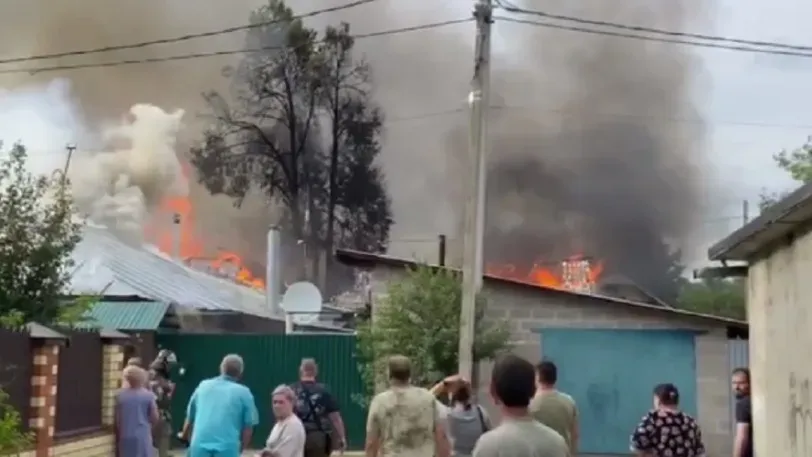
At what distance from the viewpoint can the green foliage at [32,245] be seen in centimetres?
1338

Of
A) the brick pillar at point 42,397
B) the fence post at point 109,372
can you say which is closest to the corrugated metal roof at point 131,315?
the fence post at point 109,372

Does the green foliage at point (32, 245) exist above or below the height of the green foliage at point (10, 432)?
above

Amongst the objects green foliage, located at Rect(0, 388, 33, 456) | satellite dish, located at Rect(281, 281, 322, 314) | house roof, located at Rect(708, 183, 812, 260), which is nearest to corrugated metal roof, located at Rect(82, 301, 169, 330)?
satellite dish, located at Rect(281, 281, 322, 314)

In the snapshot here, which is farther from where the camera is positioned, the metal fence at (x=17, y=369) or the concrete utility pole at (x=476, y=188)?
the concrete utility pole at (x=476, y=188)

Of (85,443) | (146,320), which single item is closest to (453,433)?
(85,443)

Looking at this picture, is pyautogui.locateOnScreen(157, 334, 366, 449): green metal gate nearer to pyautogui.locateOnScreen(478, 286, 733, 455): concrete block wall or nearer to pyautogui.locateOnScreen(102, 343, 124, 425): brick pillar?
pyautogui.locateOnScreen(478, 286, 733, 455): concrete block wall

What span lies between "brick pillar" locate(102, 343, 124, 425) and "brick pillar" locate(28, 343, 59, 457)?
7.35ft

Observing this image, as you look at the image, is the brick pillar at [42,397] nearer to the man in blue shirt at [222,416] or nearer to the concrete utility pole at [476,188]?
the man in blue shirt at [222,416]

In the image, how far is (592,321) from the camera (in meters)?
16.8

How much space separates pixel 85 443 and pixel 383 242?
3495 centimetres

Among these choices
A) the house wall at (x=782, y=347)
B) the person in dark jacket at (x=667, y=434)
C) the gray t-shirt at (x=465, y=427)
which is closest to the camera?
the house wall at (x=782, y=347)

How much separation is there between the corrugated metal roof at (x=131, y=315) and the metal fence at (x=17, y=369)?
28.1ft

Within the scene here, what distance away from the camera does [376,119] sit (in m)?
46.8

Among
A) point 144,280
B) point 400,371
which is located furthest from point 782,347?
point 144,280
